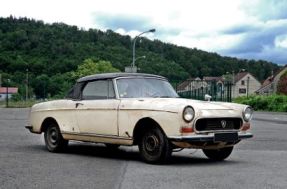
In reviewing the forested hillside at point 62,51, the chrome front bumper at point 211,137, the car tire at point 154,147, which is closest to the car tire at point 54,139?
the car tire at point 154,147

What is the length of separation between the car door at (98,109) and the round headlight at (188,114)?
1.45m

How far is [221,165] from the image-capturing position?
28.8 ft

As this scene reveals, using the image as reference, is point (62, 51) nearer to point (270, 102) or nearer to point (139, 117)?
point (270, 102)

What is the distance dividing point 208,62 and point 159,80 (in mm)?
78636

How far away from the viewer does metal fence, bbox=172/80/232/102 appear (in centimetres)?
3533

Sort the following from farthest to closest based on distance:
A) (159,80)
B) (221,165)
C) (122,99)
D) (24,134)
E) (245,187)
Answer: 1. (24,134)
2. (159,80)
3. (122,99)
4. (221,165)
5. (245,187)

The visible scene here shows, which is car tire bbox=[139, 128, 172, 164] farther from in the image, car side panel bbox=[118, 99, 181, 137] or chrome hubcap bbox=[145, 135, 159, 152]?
car side panel bbox=[118, 99, 181, 137]

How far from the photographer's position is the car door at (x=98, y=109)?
31.1ft

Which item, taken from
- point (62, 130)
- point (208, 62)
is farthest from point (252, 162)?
point (208, 62)

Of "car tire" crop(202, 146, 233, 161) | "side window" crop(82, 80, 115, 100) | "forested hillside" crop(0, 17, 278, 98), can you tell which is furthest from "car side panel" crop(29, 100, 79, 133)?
"forested hillside" crop(0, 17, 278, 98)

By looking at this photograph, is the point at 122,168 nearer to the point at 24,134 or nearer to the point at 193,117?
the point at 193,117

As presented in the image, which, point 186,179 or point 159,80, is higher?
point 159,80

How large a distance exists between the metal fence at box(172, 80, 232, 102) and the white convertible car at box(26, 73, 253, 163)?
24.3m

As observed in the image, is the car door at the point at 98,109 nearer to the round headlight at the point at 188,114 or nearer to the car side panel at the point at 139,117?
the car side panel at the point at 139,117
